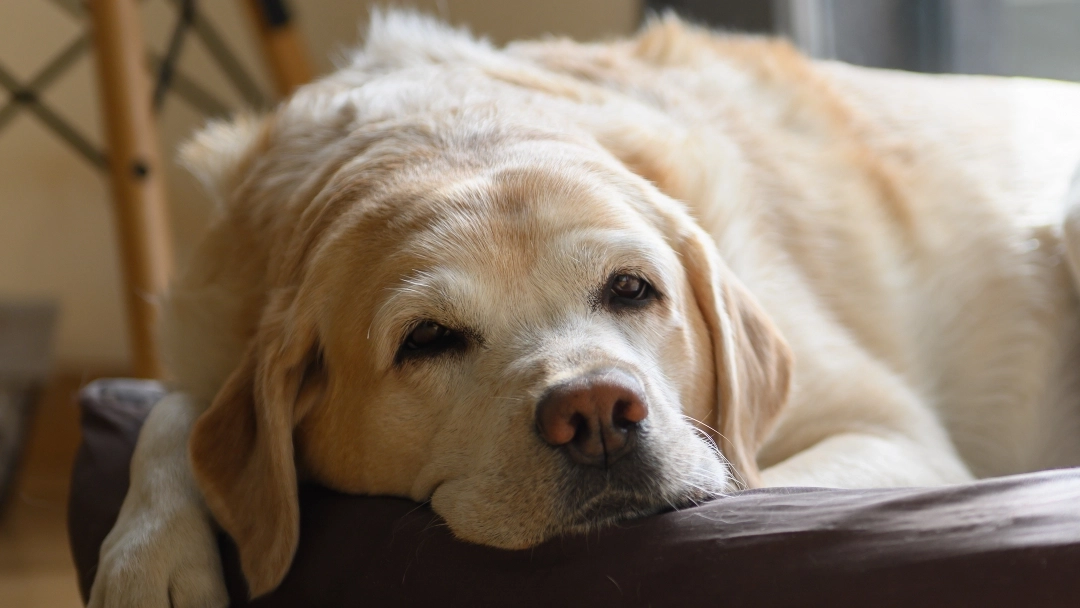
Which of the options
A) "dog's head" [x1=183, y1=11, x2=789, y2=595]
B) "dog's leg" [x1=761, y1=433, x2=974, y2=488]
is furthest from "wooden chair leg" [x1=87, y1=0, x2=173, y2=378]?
"dog's leg" [x1=761, y1=433, x2=974, y2=488]

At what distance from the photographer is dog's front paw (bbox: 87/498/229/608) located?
165 centimetres

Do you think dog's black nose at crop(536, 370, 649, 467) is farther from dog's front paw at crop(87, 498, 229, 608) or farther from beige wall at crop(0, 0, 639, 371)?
beige wall at crop(0, 0, 639, 371)

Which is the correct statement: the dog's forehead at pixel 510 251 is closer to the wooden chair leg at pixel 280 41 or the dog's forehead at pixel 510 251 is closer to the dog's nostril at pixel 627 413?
the dog's nostril at pixel 627 413

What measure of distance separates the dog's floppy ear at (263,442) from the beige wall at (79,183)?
444 cm

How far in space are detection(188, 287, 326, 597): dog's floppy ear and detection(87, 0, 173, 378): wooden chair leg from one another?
155 centimetres

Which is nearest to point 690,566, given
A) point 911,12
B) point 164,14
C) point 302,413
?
→ point 302,413

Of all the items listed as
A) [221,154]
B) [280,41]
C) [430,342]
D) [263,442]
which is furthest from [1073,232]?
[280,41]

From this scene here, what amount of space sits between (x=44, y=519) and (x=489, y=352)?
360 centimetres

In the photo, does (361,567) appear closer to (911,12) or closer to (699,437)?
(699,437)

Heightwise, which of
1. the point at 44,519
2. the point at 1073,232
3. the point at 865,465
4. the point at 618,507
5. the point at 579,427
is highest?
the point at 579,427

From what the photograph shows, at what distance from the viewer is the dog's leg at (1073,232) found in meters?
2.55

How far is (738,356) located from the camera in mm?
2023

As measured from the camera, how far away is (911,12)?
4.10 meters

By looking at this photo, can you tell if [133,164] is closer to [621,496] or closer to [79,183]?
[621,496]
